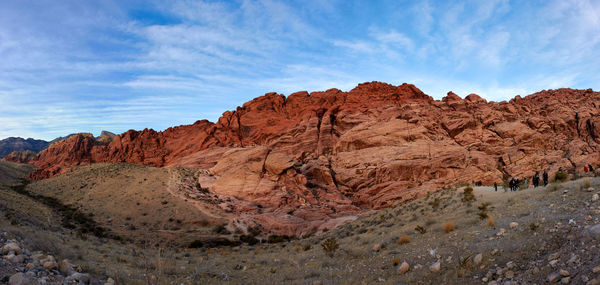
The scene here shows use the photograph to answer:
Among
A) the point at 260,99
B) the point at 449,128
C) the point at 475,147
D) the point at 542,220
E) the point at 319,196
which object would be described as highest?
the point at 260,99

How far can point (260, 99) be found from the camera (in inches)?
3041

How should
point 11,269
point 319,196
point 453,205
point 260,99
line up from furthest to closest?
point 260,99
point 319,196
point 453,205
point 11,269

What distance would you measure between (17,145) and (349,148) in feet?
626

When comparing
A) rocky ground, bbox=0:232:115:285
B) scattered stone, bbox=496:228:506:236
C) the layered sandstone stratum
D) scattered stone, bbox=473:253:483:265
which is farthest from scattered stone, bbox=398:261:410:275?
the layered sandstone stratum

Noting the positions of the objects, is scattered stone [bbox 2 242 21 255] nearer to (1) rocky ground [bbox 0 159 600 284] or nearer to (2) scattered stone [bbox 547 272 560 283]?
(1) rocky ground [bbox 0 159 600 284]

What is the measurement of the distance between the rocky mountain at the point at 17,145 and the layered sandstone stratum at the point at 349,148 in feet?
356

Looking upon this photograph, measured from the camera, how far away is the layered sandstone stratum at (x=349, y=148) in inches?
1602

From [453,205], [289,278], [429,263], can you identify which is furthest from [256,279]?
[453,205]

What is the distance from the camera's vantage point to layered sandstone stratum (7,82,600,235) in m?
40.7

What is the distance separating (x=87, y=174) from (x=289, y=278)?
5826 centimetres

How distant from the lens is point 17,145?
164m

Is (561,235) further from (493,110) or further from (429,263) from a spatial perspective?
(493,110)

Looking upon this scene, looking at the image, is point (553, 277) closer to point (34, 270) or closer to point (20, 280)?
point (20, 280)

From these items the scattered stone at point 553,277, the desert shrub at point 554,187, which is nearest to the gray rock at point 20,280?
the scattered stone at point 553,277
